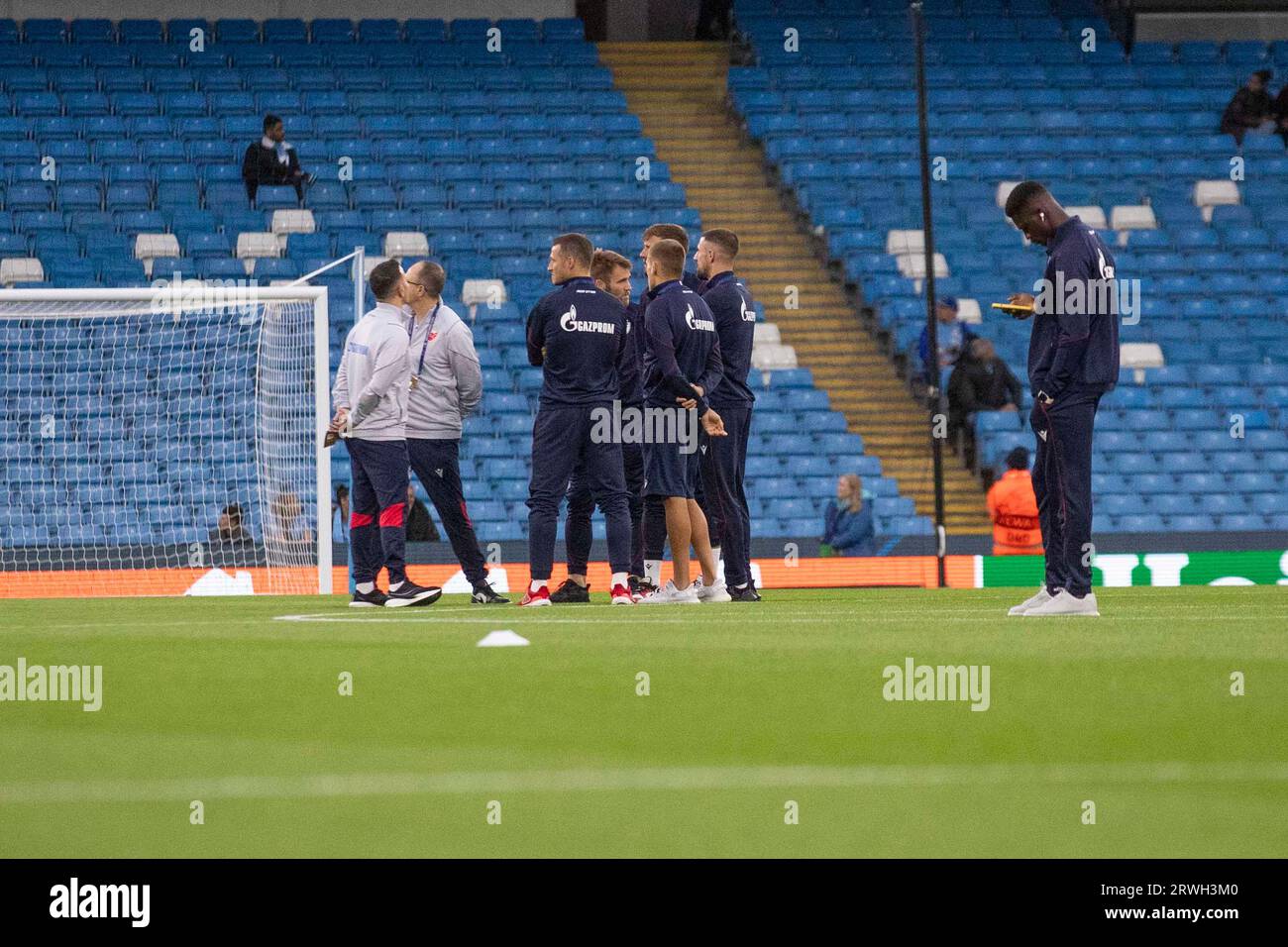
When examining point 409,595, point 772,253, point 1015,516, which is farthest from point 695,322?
point 772,253

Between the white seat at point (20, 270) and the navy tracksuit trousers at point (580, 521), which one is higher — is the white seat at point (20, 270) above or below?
above

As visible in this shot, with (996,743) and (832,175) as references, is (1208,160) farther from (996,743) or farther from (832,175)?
(996,743)

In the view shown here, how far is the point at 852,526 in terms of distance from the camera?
16562 millimetres

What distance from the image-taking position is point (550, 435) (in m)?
10.2

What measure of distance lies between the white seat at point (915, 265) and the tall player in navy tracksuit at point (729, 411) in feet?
38.4

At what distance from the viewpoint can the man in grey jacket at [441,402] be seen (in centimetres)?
1041

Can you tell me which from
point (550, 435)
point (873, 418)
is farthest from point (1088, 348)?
point (873, 418)

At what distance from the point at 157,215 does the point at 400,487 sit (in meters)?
12.0

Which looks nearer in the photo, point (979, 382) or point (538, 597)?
point (538, 597)

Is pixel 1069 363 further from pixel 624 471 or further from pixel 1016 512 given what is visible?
pixel 1016 512

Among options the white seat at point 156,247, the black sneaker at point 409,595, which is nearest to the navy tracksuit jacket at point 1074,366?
the black sneaker at point 409,595

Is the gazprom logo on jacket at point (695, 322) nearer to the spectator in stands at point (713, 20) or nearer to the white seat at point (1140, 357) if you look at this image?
the white seat at point (1140, 357)

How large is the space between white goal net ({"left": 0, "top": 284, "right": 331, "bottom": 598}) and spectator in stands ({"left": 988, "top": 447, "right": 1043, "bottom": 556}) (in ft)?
18.7

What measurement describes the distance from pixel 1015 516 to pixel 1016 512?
0.15 feet
